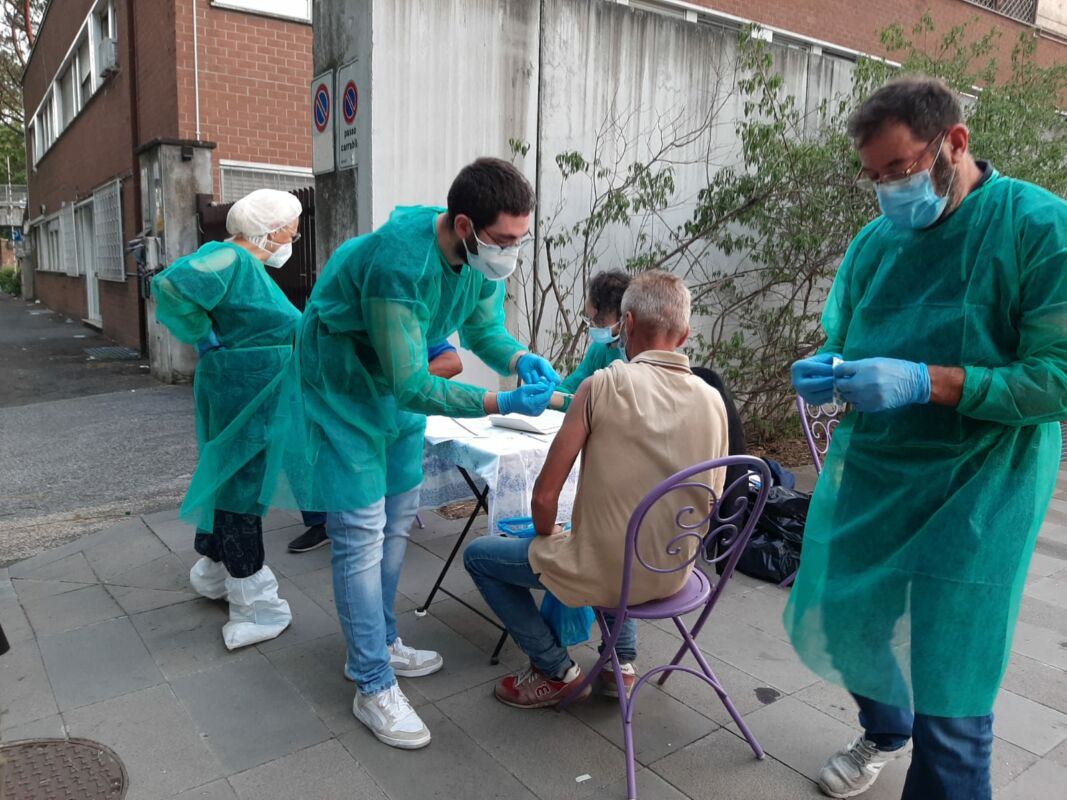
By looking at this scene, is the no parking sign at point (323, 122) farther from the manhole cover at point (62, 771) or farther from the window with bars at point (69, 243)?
the window with bars at point (69, 243)

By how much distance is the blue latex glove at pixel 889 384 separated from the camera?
1.71 m

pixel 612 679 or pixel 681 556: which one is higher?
pixel 681 556

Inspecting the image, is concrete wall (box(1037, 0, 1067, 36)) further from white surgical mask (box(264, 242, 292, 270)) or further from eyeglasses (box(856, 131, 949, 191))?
eyeglasses (box(856, 131, 949, 191))

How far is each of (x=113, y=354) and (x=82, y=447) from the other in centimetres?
619

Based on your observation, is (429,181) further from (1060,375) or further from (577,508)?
(1060,375)

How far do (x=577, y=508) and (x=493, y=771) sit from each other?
0.84m

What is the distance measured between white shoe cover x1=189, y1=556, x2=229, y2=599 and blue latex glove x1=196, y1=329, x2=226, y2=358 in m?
0.91

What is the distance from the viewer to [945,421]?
1810 millimetres

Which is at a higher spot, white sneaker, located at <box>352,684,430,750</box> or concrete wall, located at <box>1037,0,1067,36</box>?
concrete wall, located at <box>1037,0,1067,36</box>

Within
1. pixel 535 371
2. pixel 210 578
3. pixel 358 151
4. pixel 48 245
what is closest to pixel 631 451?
pixel 535 371

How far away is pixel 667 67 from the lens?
5719mm

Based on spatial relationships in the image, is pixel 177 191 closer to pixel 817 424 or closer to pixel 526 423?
pixel 526 423

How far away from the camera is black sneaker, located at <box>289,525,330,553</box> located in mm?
4113

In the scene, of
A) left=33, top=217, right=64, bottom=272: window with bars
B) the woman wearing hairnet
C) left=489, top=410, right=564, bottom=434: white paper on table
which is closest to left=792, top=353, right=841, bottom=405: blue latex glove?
left=489, top=410, right=564, bottom=434: white paper on table
